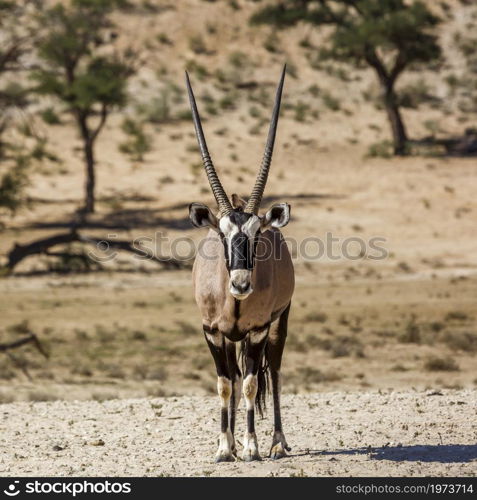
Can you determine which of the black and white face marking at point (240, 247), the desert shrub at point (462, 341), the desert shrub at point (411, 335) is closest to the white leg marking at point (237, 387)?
the black and white face marking at point (240, 247)

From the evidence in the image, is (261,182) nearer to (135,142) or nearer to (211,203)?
(211,203)

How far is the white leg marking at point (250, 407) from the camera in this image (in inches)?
375

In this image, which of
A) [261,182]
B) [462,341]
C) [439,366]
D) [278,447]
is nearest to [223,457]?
[278,447]

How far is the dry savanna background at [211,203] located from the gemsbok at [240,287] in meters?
0.57

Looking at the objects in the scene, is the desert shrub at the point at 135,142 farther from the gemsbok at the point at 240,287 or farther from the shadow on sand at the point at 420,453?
the shadow on sand at the point at 420,453

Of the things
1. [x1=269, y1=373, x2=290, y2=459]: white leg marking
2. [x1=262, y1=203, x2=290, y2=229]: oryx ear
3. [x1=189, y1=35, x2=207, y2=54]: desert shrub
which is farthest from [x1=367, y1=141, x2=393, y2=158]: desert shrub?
[x1=262, y1=203, x2=290, y2=229]: oryx ear

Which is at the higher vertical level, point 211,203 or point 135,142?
point 135,142

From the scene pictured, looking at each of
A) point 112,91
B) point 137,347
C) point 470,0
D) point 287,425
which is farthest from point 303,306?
point 470,0

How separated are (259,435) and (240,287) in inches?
107

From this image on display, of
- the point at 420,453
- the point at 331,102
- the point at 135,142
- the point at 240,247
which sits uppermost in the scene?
the point at 331,102

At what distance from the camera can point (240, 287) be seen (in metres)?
8.74

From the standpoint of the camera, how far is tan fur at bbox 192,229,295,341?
9320mm

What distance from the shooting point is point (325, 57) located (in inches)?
1900
